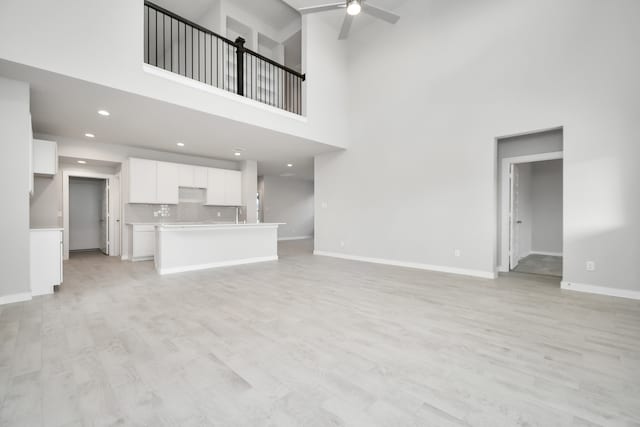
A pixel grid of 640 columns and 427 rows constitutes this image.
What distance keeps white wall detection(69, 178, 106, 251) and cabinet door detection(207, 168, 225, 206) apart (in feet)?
10.5

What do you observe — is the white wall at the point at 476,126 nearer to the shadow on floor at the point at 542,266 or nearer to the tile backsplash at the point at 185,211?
the shadow on floor at the point at 542,266

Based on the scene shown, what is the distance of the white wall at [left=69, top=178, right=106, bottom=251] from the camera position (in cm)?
783

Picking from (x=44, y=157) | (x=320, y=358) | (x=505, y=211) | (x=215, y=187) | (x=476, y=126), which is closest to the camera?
(x=320, y=358)

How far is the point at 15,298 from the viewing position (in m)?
3.28

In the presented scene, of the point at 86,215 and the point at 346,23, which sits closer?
the point at 346,23

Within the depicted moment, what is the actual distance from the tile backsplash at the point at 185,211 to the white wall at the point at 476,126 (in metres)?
2.88

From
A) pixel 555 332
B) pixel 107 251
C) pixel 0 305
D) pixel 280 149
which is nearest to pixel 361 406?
pixel 555 332

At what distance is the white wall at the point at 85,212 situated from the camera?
783 centimetres

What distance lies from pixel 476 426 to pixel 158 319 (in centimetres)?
270

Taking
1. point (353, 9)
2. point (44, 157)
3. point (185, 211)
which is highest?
point (353, 9)

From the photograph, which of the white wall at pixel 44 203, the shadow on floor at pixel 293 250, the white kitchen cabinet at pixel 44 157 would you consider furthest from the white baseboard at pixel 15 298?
the shadow on floor at pixel 293 250

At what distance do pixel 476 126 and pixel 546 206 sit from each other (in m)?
4.51

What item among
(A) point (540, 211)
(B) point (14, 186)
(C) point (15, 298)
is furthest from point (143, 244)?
(A) point (540, 211)

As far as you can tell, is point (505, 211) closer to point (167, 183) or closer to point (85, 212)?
point (167, 183)
